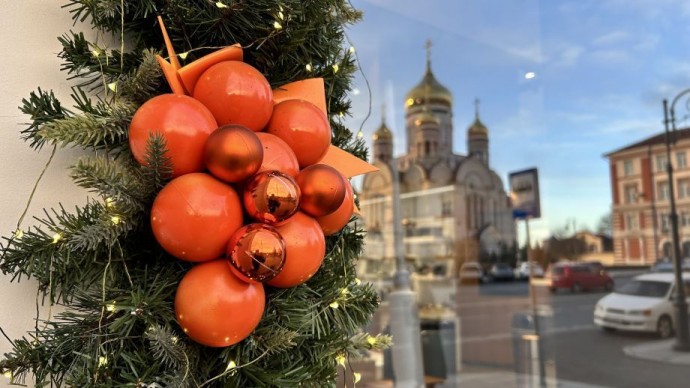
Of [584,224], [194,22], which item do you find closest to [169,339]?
[194,22]

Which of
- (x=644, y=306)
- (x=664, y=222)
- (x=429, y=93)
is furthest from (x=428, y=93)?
(x=644, y=306)

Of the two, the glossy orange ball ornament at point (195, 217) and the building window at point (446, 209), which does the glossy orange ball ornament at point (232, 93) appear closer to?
the glossy orange ball ornament at point (195, 217)

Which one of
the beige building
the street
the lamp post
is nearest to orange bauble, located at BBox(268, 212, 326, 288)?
the lamp post

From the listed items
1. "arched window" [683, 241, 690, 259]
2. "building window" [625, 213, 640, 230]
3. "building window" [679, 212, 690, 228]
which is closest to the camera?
"arched window" [683, 241, 690, 259]

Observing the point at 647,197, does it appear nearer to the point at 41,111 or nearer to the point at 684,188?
the point at 684,188

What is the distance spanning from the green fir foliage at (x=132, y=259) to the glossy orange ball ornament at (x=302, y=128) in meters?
0.09

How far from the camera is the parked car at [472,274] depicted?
11.0 meters

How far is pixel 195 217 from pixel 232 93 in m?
0.16

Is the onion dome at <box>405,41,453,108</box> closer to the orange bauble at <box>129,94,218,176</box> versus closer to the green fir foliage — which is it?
the green fir foliage

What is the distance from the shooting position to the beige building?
5961mm

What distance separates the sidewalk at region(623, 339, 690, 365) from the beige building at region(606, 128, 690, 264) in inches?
40.6

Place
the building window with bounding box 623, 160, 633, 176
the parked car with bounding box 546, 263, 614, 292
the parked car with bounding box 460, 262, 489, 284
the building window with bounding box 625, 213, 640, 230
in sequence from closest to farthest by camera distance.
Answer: the building window with bounding box 623, 160, 633, 176
the building window with bounding box 625, 213, 640, 230
the parked car with bounding box 546, 263, 614, 292
the parked car with bounding box 460, 262, 489, 284

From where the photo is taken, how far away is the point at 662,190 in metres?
6.27

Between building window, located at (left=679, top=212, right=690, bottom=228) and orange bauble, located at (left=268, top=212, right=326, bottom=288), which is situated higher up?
building window, located at (left=679, top=212, right=690, bottom=228)
